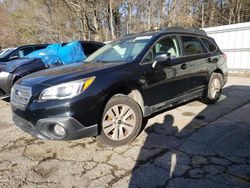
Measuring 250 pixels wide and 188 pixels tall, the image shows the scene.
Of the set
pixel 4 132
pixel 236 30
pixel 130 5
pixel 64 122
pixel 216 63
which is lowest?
pixel 4 132

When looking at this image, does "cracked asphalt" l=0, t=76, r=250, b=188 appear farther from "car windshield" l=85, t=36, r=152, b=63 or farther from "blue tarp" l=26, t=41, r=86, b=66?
"blue tarp" l=26, t=41, r=86, b=66

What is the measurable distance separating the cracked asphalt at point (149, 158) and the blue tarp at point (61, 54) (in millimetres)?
3082

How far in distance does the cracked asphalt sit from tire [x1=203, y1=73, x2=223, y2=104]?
2.69 feet

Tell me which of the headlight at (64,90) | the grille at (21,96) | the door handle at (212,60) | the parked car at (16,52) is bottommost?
the grille at (21,96)

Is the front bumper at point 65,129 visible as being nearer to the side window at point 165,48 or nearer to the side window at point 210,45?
the side window at point 165,48

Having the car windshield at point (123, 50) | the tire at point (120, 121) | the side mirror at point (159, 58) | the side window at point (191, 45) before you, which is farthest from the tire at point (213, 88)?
the tire at point (120, 121)

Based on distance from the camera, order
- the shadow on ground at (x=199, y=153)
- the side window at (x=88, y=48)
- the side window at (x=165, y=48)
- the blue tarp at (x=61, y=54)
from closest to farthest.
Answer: the shadow on ground at (x=199, y=153) → the side window at (x=165, y=48) → the blue tarp at (x=61, y=54) → the side window at (x=88, y=48)

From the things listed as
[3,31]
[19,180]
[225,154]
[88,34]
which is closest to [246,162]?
[225,154]

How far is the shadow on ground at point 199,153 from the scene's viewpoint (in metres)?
2.66

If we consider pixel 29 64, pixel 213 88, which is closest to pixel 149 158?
pixel 213 88

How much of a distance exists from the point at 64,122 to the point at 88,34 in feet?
58.3

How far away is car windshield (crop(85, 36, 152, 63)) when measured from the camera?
4047 millimetres

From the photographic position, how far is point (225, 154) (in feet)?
10.4

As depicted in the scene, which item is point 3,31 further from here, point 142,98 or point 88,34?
point 142,98
